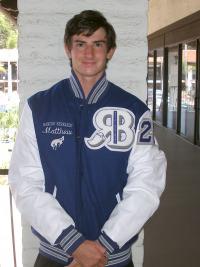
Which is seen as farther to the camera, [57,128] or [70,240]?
[57,128]

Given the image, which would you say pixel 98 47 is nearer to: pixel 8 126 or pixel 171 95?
pixel 8 126

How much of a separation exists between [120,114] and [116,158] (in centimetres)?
19

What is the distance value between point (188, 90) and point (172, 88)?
144 centimetres

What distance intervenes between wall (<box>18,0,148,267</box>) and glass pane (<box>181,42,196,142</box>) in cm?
721

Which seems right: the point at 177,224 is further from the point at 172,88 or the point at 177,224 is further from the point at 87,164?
the point at 172,88

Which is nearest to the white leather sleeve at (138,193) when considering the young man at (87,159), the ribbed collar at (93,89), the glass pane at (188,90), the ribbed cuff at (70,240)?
the young man at (87,159)

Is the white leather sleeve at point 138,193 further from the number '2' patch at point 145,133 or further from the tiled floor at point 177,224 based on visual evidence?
the tiled floor at point 177,224

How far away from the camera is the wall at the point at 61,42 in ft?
6.30

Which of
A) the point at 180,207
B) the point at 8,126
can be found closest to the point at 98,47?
the point at 180,207

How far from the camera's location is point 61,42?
1941 millimetres

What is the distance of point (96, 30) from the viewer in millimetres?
1506

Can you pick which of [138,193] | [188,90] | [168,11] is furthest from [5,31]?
[138,193]

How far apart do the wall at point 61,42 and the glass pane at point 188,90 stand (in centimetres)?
721

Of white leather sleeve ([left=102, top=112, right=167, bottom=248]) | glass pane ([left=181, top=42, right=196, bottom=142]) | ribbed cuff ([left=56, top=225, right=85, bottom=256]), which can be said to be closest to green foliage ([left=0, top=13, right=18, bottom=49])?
glass pane ([left=181, top=42, right=196, bottom=142])
